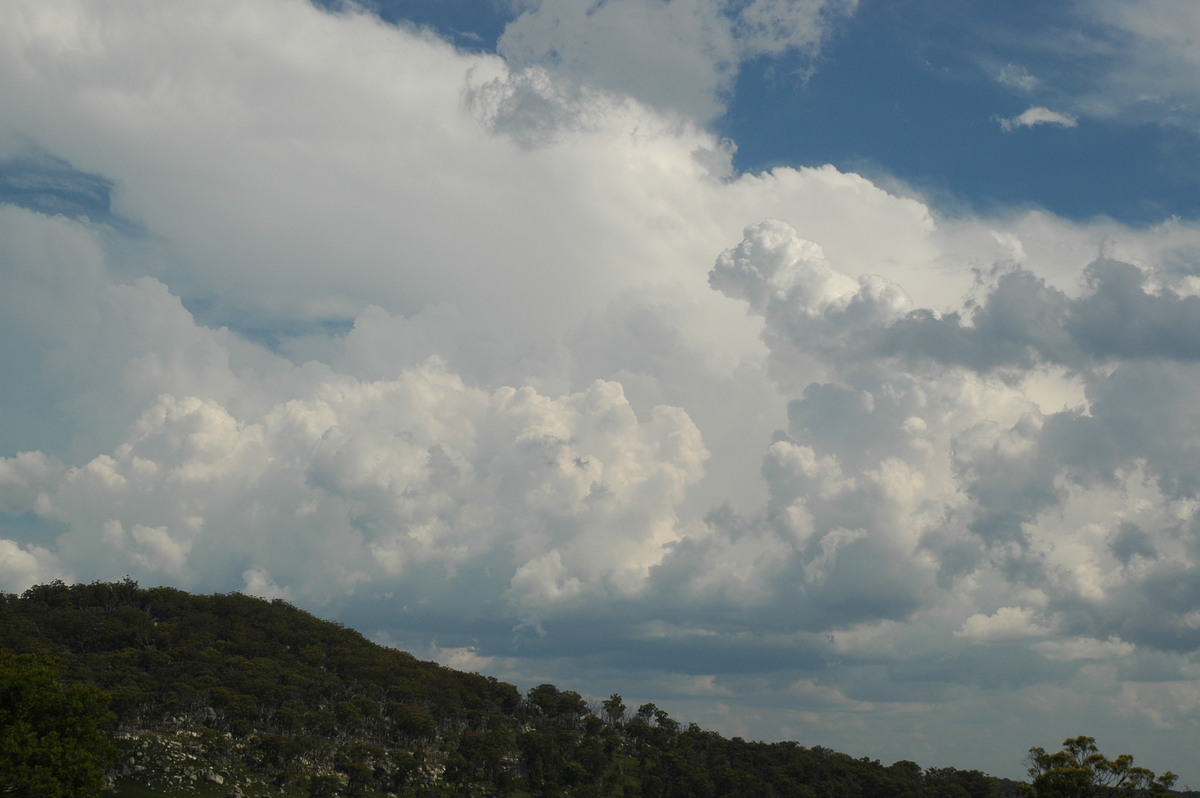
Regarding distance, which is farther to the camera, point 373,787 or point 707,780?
point 707,780

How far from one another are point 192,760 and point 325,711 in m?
37.3

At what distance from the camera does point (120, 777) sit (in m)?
149

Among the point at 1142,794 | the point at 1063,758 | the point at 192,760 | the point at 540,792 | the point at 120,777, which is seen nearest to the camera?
the point at 1142,794

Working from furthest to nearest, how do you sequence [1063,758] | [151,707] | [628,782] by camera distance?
[628,782] < [151,707] < [1063,758]

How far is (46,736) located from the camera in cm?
10619

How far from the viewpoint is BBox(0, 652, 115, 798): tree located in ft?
335

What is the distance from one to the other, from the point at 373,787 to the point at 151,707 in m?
45.0

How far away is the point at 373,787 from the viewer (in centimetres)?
16712

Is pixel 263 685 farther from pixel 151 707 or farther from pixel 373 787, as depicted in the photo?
pixel 373 787

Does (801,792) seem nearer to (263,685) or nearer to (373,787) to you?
(373,787)

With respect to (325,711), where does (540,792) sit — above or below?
below

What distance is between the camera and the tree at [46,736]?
10206 centimetres

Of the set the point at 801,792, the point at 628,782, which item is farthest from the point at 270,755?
the point at 801,792

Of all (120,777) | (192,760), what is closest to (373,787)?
(192,760)
